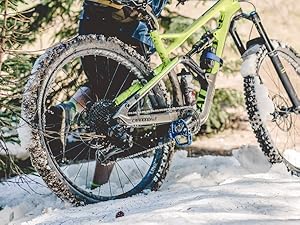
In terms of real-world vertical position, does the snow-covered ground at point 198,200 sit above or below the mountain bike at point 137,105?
below

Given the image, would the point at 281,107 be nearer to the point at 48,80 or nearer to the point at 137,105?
the point at 137,105

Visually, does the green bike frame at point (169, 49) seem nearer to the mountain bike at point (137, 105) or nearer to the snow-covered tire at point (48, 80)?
the mountain bike at point (137, 105)

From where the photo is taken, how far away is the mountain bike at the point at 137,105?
4.68 meters

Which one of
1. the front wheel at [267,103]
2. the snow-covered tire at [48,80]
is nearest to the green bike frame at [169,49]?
the snow-covered tire at [48,80]

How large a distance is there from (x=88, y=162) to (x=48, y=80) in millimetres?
1359

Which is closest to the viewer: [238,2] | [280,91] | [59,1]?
[238,2]

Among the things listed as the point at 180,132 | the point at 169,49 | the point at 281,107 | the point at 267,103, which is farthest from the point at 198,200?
the point at 281,107

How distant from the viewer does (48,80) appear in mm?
4621

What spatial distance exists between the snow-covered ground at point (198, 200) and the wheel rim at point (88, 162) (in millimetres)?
169

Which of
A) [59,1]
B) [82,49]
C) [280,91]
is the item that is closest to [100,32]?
[82,49]

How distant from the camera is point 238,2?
552cm

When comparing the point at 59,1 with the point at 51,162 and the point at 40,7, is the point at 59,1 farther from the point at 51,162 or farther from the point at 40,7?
the point at 51,162

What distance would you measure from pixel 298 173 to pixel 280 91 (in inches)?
28.4

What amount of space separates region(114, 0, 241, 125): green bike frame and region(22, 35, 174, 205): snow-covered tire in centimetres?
11
